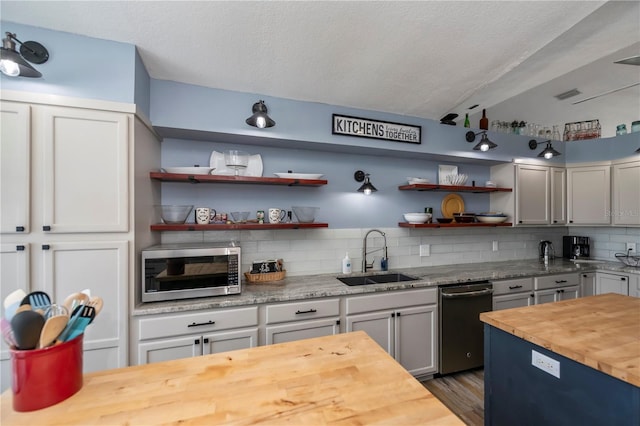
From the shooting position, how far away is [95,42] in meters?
1.75

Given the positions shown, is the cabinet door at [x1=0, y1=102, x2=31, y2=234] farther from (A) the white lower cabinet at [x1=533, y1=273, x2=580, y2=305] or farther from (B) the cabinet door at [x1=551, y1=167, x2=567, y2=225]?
(B) the cabinet door at [x1=551, y1=167, x2=567, y2=225]

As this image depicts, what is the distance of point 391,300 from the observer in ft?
7.83

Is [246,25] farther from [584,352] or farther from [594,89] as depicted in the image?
[594,89]

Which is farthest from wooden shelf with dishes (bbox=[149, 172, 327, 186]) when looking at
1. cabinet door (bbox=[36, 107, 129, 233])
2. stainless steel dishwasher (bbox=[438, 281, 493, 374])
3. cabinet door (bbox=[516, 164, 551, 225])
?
cabinet door (bbox=[516, 164, 551, 225])

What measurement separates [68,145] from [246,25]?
1346 millimetres

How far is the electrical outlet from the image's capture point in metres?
1.28

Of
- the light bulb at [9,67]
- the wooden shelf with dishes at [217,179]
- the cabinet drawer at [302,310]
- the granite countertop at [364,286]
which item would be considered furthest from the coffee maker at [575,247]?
the light bulb at [9,67]

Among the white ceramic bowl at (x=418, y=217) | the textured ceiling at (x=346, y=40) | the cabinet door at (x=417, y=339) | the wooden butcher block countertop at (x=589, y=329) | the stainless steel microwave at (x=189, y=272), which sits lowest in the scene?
the cabinet door at (x=417, y=339)

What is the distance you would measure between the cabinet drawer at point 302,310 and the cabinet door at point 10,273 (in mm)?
1477

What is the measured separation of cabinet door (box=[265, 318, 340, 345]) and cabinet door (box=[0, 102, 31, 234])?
5.53ft

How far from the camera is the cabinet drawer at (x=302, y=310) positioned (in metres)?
2.05

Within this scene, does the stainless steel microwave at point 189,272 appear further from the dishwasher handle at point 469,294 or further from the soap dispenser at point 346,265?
the dishwasher handle at point 469,294

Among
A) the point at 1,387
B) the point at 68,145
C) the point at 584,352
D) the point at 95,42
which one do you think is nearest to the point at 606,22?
the point at 584,352

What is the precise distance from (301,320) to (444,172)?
8.36ft
